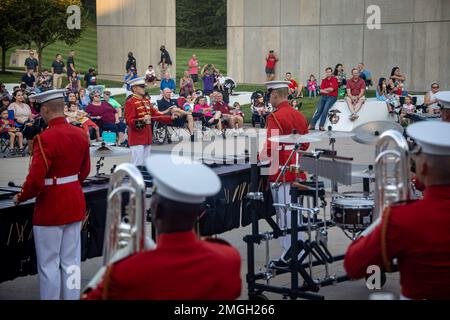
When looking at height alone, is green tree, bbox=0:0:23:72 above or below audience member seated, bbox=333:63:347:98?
above

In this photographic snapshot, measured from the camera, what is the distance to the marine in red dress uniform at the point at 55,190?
6898mm

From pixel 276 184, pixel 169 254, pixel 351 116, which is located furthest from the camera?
pixel 351 116

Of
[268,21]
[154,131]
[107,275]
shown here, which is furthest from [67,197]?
[268,21]

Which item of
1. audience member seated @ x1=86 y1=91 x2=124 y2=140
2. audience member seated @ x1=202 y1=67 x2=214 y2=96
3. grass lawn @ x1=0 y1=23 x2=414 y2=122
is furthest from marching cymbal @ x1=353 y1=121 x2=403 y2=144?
audience member seated @ x1=202 y1=67 x2=214 y2=96

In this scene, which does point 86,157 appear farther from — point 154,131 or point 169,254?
point 154,131

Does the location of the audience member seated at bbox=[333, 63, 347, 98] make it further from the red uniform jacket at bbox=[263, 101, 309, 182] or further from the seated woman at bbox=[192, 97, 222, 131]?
the red uniform jacket at bbox=[263, 101, 309, 182]

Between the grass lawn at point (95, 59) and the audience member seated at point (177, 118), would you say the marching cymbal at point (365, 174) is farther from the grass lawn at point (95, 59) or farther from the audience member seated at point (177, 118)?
the grass lawn at point (95, 59)

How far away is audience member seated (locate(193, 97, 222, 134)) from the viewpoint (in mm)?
22219

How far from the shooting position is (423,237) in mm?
3951

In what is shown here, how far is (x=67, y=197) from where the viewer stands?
707cm

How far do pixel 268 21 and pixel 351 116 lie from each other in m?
14.0

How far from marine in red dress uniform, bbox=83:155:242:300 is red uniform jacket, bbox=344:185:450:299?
70cm

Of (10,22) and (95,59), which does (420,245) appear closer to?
(10,22)

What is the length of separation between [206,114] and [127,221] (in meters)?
18.1
